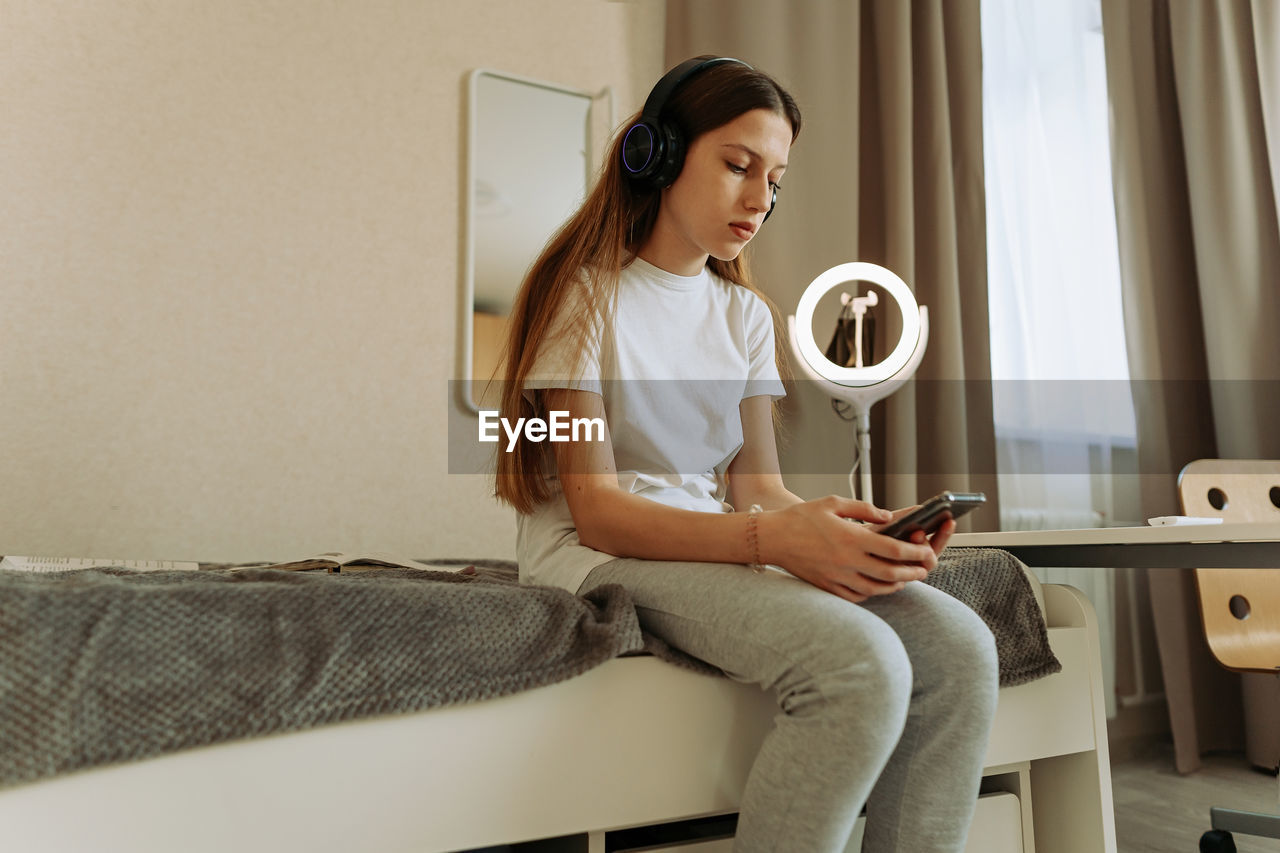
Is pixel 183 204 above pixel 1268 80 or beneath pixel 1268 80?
beneath


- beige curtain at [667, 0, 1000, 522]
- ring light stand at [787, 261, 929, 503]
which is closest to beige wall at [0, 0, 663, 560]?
beige curtain at [667, 0, 1000, 522]

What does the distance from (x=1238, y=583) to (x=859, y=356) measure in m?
0.74

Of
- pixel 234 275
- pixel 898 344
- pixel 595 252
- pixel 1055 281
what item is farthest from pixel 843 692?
pixel 1055 281

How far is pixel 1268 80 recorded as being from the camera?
2.01 m

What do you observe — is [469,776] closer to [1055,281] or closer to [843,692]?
[843,692]

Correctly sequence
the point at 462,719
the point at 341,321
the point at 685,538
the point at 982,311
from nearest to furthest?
the point at 462,719 < the point at 685,538 < the point at 341,321 < the point at 982,311

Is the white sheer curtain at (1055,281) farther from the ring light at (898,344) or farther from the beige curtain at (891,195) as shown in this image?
the ring light at (898,344)

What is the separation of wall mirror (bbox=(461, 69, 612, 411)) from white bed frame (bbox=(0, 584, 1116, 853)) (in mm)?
1282

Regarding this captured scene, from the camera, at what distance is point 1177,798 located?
1.70 metres

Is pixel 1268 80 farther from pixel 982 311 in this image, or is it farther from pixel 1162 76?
pixel 982 311

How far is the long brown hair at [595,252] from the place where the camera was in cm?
98

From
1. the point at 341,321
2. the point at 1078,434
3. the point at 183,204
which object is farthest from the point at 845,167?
the point at 183,204

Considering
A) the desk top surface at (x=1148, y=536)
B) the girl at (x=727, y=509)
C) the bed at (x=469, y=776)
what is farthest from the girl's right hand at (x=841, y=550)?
the desk top surface at (x=1148, y=536)

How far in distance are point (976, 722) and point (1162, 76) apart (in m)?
2.09
